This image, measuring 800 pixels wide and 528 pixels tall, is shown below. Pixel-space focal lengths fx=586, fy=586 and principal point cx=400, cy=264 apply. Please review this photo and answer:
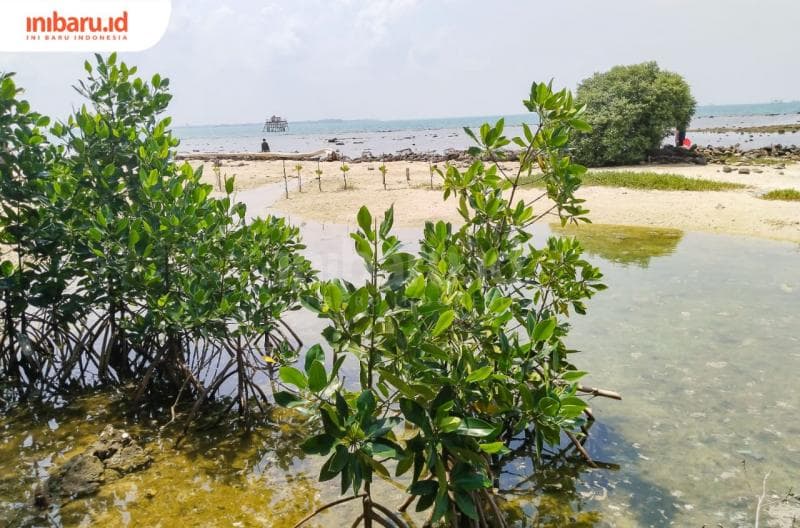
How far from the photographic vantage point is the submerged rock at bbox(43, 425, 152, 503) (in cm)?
457

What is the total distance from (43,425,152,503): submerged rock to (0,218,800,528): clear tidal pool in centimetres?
9

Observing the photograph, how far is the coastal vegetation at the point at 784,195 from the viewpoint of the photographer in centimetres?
1633

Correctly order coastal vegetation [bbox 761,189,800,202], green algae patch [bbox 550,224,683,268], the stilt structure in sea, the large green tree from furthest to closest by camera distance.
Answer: the stilt structure in sea, the large green tree, coastal vegetation [bbox 761,189,800,202], green algae patch [bbox 550,224,683,268]

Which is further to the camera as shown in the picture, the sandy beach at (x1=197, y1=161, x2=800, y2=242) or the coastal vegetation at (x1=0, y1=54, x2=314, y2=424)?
the sandy beach at (x1=197, y1=161, x2=800, y2=242)

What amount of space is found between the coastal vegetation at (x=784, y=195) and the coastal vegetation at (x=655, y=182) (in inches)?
66.0

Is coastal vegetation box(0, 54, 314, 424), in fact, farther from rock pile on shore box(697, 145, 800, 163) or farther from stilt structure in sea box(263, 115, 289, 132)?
stilt structure in sea box(263, 115, 289, 132)

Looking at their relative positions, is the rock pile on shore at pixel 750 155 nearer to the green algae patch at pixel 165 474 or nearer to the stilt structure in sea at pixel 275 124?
the green algae patch at pixel 165 474

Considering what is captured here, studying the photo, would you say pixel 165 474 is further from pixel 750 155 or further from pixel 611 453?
pixel 750 155

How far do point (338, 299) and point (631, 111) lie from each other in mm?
24517

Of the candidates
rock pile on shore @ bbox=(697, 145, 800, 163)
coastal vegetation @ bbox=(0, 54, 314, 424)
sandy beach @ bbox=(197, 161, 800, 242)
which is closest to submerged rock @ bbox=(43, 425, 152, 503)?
coastal vegetation @ bbox=(0, 54, 314, 424)

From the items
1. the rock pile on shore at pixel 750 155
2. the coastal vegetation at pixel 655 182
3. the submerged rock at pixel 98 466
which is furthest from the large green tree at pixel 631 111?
the submerged rock at pixel 98 466

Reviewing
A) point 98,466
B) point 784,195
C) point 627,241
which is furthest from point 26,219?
point 784,195

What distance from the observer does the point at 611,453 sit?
5.34m

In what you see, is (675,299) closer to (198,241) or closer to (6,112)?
(198,241)
